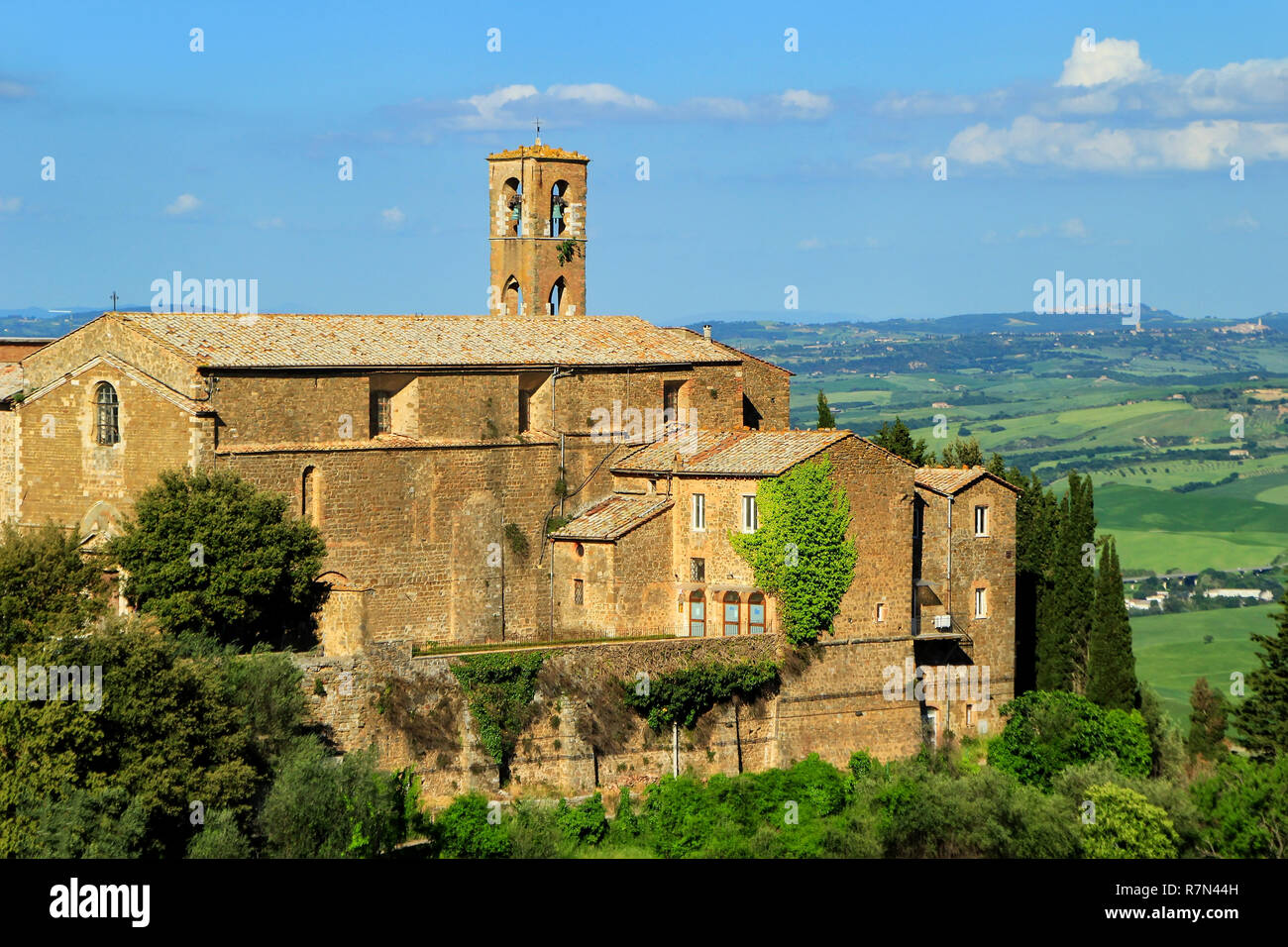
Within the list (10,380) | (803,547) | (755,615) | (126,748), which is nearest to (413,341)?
(10,380)

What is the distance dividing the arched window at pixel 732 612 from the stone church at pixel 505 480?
0.13ft

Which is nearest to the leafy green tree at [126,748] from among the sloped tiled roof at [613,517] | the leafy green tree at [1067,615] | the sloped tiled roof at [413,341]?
the sloped tiled roof at [413,341]

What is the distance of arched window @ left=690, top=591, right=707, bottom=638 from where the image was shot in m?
45.9

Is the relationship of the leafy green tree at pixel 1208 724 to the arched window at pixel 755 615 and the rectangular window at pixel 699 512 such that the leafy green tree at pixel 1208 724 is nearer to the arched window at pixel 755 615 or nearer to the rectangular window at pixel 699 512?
the arched window at pixel 755 615

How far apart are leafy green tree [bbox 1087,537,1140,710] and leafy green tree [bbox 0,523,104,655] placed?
26.7m

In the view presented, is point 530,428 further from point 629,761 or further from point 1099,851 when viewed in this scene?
point 1099,851

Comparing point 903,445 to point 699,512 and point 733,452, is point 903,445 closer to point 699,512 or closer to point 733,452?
point 733,452

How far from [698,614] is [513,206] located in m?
17.0

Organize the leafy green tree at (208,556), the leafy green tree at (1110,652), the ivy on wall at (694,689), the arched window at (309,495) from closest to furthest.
Answer: the leafy green tree at (208,556), the ivy on wall at (694,689), the arched window at (309,495), the leafy green tree at (1110,652)

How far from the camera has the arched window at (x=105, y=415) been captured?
44500 mm

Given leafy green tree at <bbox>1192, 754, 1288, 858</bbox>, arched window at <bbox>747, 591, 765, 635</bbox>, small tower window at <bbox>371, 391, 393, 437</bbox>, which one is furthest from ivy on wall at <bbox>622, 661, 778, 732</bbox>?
leafy green tree at <bbox>1192, 754, 1288, 858</bbox>

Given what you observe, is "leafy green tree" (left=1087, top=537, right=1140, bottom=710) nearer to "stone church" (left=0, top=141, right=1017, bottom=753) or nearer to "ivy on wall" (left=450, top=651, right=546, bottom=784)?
"stone church" (left=0, top=141, right=1017, bottom=753)

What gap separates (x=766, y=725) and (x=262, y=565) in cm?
1184
